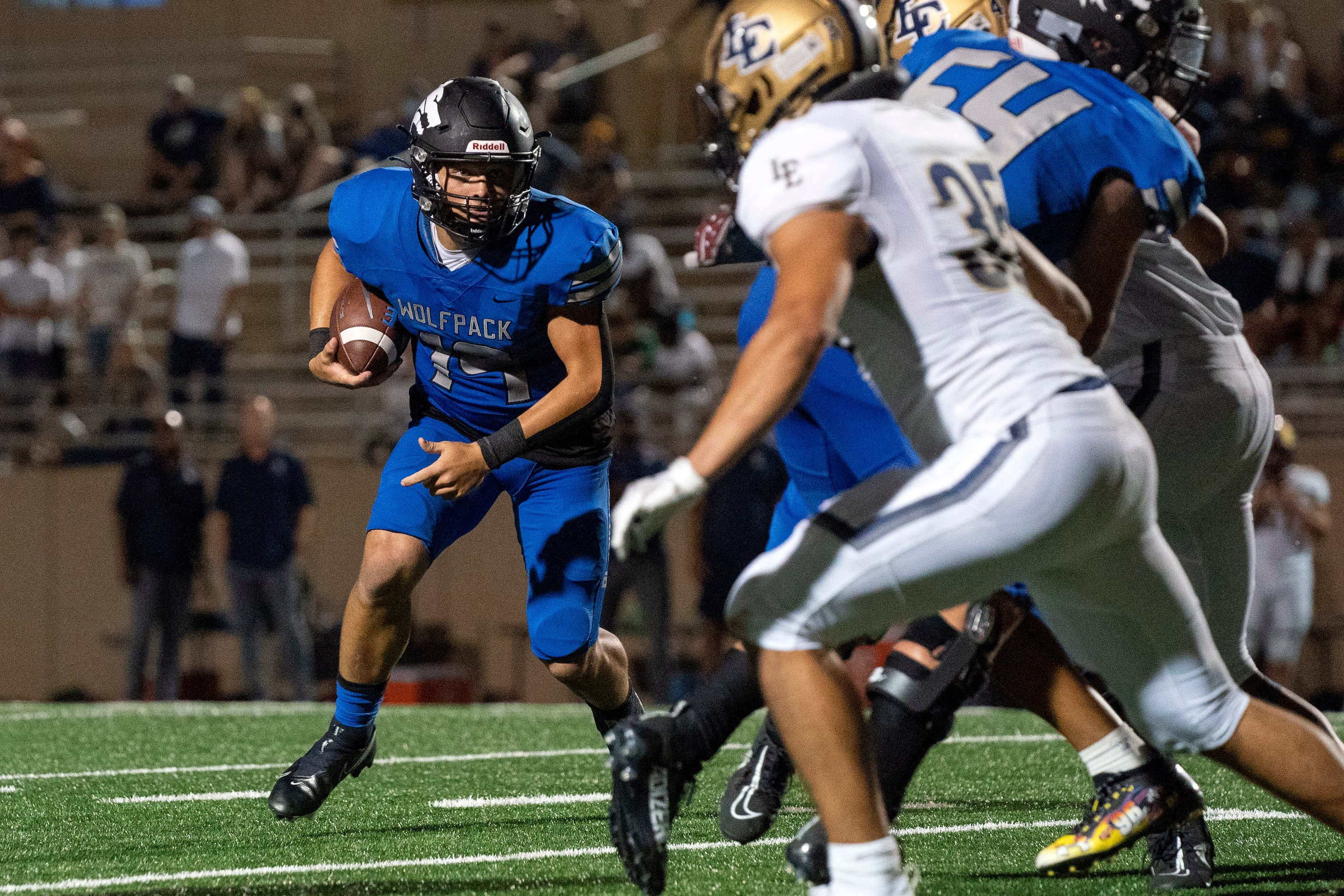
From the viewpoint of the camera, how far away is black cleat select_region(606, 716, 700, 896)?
2900mm

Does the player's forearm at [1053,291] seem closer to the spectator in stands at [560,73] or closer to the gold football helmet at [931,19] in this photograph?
the gold football helmet at [931,19]

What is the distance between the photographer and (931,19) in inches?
157

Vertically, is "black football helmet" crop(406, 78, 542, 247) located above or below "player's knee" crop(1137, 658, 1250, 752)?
above

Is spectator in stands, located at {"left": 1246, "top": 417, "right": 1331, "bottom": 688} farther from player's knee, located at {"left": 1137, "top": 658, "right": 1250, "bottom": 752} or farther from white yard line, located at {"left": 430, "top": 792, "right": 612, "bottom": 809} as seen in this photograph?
player's knee, located at {"left": 1137, "top": 658, "right": 1250, "bottom": 752}

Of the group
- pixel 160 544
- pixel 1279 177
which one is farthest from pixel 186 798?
pixel 1279 177

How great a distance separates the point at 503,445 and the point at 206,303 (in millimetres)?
7572

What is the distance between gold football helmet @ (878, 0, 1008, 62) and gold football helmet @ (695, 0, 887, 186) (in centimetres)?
89

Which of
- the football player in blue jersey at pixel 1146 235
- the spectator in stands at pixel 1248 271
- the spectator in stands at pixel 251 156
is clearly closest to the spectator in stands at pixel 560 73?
the spectator in stands at pixel 251 156

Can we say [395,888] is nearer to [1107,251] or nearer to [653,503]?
[653,503]

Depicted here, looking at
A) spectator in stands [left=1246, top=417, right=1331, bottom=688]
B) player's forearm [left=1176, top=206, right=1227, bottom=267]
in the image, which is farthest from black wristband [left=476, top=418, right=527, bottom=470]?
spectator in stands [left=1246, top=417, right=1331, bottom=688]

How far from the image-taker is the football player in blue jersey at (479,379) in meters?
4.14

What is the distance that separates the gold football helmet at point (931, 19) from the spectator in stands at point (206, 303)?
25.4 feet

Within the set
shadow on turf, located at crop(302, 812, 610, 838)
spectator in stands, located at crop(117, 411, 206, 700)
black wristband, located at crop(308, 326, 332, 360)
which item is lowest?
spectator in stands, located at crop(117, 411, 206, 700)

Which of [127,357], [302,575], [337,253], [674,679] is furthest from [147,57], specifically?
[337,253]
